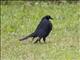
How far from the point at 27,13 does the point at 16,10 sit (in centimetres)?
92

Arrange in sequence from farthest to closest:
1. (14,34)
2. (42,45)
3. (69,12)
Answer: (69,12) < (14,34) < (42,45)

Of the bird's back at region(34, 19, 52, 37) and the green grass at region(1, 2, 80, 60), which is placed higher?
the bird's back at region(34, 19, 52, 37)

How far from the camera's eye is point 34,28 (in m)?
17.8

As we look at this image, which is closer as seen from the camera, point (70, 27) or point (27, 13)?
point (70, 27)

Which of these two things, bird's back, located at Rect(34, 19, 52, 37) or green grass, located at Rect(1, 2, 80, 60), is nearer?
green grass, located at Rect(1, 2, 80, 60)

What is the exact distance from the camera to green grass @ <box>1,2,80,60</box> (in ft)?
42.8

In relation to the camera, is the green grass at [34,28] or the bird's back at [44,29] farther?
the bird's back at [44,29]

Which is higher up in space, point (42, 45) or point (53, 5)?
point (42, 45)

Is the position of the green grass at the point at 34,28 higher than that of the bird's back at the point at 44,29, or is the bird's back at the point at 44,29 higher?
the bird's back at the point at 44,29

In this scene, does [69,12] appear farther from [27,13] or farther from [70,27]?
[70,27]

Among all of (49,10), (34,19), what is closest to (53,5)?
(49,10)

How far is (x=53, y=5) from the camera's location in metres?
22.9

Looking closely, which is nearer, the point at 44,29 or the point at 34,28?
the point at 44,29

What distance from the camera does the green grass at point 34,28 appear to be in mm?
13055
